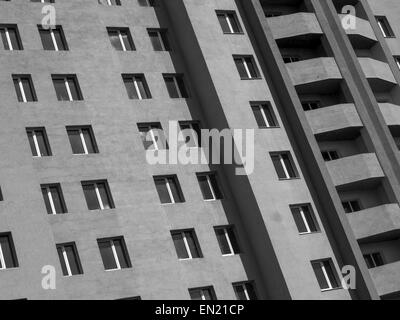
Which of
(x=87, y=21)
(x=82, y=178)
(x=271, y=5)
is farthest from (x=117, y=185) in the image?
(x=271, y=5)

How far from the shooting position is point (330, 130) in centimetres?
4775

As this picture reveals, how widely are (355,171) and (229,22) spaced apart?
12415 mm

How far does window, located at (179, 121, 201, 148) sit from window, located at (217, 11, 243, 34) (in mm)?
6812

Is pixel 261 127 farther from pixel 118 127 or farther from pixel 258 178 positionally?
pixel 118 127

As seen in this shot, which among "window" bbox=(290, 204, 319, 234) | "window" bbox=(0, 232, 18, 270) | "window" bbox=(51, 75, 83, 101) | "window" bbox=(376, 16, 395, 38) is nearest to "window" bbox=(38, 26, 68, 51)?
"window" bbox=(51, 75, 83, 101)

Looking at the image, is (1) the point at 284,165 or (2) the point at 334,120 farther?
(2) the point at 334,120

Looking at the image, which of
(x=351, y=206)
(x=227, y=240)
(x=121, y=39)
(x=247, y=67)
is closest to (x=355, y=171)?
(x=351, y=206)

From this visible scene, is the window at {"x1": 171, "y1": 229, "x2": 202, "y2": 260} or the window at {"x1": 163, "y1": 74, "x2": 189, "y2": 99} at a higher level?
the window at {"x1": 163, "y1": 74, "x2": 189, "y2": 99}

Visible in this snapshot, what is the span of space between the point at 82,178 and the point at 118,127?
3.99 metres

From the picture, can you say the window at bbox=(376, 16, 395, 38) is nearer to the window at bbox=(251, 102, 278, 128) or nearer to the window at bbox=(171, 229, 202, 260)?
the window at bbox=(251, 102, 278, 128)

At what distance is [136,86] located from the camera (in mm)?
45688

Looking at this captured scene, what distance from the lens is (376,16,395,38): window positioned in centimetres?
5638

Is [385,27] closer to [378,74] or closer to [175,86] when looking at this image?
[378,74]

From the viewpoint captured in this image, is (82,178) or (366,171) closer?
(82,178)
